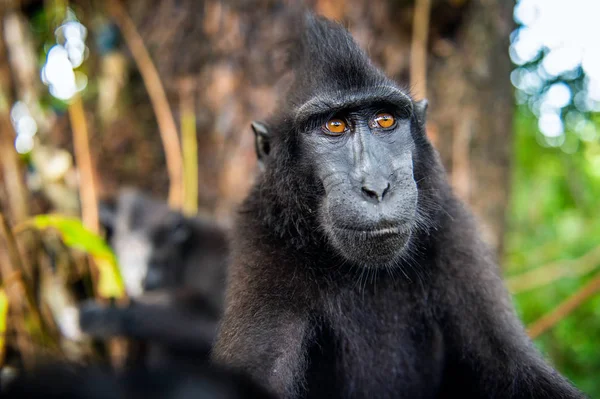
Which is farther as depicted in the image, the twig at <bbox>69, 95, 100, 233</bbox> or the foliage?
the foliage

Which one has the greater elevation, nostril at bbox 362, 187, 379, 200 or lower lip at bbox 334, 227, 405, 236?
nostril at bbox 362, 187, 379, 200

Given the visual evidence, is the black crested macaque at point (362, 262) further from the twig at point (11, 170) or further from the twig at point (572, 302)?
the twig at point (11, 170)

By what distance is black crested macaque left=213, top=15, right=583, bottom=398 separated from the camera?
262 cm

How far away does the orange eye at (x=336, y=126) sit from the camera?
2881 millimetres

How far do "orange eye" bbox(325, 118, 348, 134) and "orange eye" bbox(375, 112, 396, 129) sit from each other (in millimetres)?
175

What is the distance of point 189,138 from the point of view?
623 centimetres

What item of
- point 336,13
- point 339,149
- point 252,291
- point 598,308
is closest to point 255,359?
point 252,291

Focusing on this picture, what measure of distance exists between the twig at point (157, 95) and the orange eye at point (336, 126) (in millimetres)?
3660

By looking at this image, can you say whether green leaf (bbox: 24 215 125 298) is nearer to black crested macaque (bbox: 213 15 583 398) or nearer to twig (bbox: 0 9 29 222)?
twig (bbox: 0 9 29 222)

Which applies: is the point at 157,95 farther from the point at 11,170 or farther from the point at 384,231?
the point at 384,231

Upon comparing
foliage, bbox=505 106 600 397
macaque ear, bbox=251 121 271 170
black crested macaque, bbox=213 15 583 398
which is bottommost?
foliage, bbox=505 106 600 397

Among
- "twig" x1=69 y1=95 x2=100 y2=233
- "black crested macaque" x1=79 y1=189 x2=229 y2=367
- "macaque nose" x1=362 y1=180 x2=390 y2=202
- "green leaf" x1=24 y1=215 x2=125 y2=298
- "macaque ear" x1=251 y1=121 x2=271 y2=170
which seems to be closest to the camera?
"macaque nose" x1=362 y1=180 x2=390 y2=202

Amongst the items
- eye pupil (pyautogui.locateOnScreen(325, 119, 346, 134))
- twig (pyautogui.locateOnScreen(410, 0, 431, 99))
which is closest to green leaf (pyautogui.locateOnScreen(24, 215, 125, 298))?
eye pupil (pyautogui.locateOnScreen(325, 119, 346, 134))

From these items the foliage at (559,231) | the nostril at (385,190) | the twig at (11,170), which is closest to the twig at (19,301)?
the twig at (11,170)
